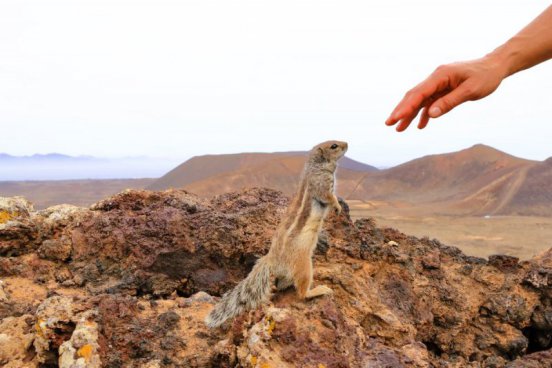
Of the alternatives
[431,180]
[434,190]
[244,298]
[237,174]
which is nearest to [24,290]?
[244,298]

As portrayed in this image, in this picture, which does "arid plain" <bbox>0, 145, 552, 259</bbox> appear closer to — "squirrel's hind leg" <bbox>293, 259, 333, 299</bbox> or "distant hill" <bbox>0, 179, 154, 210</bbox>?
"distant hill" <bbox>0, 179, 154, 210</bbox>

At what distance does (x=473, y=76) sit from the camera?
7.91 feet

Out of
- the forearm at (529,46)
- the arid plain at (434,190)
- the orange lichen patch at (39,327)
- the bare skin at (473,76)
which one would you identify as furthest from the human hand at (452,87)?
the arid plain at (434,190)

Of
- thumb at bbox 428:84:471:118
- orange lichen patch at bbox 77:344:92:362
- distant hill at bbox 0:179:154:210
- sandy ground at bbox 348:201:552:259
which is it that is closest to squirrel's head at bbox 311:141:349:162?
thumb at bbox 428:84:471:118

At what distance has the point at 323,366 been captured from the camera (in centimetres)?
283

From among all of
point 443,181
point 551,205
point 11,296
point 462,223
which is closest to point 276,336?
point 11,296

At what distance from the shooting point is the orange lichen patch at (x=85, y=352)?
9.96 feet

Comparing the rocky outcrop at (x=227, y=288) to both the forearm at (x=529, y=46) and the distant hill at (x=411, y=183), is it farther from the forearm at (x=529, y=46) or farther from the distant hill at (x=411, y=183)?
the distant hill at (x=411, y=183)

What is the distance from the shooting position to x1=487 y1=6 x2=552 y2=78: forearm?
2.59 meters

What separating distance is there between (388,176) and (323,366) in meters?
37.0

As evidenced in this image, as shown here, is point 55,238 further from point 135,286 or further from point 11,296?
point 135,286

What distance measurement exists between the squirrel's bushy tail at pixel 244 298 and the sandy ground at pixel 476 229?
46.5 feet

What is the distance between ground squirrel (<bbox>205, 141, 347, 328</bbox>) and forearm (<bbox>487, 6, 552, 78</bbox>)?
1963 millimetres

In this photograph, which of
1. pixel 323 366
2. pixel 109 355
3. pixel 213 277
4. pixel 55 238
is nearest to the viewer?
pixel 323 366
